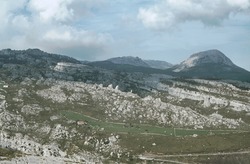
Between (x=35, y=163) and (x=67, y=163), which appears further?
(x=67, y=163)

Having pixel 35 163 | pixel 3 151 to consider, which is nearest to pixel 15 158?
pixel 35 163

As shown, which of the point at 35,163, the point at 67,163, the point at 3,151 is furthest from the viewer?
the point at 3,151

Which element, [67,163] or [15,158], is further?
[67,163]

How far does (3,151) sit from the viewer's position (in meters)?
171

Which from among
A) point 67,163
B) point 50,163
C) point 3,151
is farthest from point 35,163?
point 3,151

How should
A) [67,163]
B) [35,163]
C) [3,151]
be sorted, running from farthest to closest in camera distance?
[3,151]
[67,163]
[35,163]

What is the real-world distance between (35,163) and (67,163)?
18.5m

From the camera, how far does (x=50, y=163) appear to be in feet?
461

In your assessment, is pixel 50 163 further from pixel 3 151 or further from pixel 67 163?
pixel 3 151

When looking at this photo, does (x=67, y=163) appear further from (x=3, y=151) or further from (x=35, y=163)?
(x=3, y=151)

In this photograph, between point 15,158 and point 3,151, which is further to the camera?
point 3,151

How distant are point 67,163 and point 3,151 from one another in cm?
3239

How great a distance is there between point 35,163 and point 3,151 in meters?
38.9

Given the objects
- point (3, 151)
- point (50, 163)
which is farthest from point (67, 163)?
point (3, 151)
